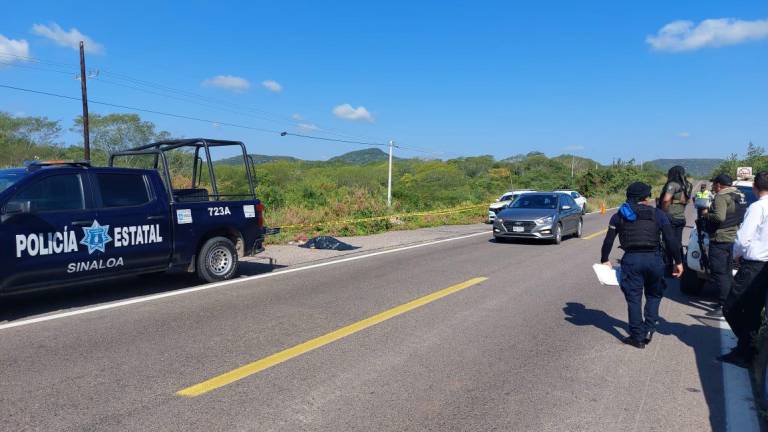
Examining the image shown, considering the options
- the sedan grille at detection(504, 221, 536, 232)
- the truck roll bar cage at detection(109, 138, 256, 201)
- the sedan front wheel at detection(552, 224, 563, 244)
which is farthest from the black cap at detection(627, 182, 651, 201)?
the sedan front wheel at detection(552, 224, 563, 244)

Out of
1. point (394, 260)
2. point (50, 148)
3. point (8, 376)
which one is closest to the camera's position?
point (8, 376)

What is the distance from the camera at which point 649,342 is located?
20.1ft

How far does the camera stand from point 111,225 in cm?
750

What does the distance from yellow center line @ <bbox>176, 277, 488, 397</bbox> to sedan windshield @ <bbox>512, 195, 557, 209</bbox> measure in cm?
902

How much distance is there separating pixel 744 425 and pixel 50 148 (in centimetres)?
4690

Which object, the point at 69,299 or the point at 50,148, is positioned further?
the point at 50,148

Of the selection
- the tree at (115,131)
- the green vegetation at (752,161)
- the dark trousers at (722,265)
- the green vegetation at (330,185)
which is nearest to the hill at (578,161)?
the green vegetation at (330,185)

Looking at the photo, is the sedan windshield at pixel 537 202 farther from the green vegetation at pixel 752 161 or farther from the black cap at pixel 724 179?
the green vegetation at pixel 752 161

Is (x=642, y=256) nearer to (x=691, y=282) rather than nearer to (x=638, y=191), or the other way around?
(x=638, y=191)

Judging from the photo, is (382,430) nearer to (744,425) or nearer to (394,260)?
(744,425)

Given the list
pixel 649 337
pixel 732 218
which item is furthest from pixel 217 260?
pixel 732 218

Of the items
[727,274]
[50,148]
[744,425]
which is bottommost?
[744,425]

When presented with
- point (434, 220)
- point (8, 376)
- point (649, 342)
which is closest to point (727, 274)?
point (649, 342)

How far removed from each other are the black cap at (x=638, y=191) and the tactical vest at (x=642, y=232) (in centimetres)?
11
